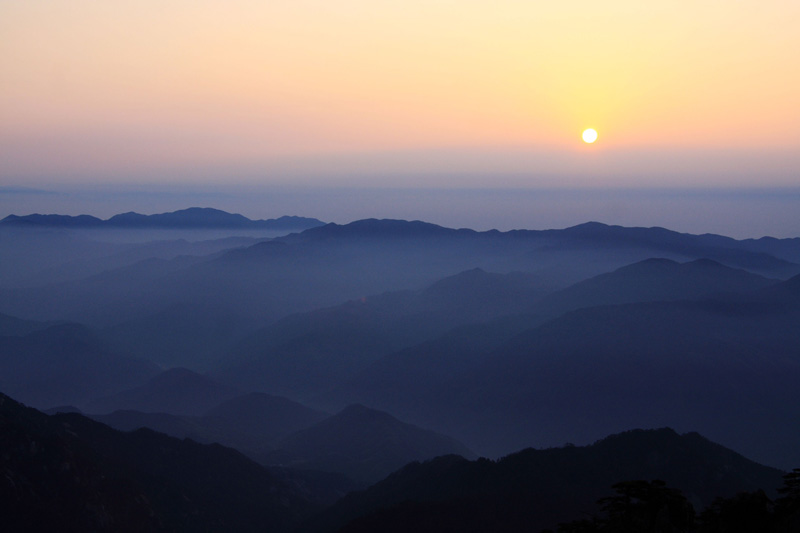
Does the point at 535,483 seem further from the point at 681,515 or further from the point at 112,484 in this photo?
the point at 681,515

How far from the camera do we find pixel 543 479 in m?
172

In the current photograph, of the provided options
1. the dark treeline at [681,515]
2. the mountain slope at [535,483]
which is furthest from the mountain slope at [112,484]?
the dark treeline at [681,515]

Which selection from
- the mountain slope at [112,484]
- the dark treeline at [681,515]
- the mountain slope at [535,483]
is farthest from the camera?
the mountain slope at [112,484]

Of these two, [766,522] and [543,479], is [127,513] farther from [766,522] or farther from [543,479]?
[766,522]

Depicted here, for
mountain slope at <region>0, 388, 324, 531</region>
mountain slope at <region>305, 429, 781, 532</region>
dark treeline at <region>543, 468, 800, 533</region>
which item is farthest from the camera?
mountain slope at <region>0, 388, 324, 531</region>

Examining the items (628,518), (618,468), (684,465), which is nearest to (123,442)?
(618,468)

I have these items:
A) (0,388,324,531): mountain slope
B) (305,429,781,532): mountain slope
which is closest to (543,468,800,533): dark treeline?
(305,429,781,532): mountain slope

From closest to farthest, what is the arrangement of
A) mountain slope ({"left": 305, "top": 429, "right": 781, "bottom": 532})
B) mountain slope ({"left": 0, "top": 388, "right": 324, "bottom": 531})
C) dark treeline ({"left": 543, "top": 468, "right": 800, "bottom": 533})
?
dark treeline ({"left": 543, "top": 468, "right": 800, "bottom": 533}) → mountain slope ({"left": 305, "top": 429, "right": 781, "bottom": 532}) → mountain slope ({"left": 0, "top": 388, "right": 324, "bottom": 531})

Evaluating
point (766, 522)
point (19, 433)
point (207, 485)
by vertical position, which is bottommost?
point (207, 485)

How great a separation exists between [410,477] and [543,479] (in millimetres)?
36524

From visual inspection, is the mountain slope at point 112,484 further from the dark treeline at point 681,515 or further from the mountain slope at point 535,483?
the dark treeline at point 681,515

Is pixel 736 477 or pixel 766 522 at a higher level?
pixel 766 522

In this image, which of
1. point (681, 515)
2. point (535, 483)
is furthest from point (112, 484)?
point (681, 515)

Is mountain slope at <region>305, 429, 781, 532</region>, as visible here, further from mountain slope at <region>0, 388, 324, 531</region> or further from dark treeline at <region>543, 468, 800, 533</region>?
dark treeline at <region>543, 468, 800, 533</region>
